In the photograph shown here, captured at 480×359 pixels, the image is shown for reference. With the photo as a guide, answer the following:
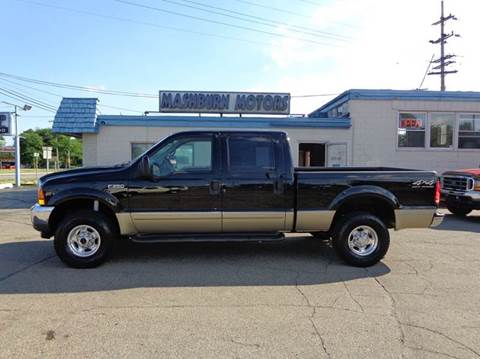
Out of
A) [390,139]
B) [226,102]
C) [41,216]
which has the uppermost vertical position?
[226,102]

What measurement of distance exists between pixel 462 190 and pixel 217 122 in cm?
859

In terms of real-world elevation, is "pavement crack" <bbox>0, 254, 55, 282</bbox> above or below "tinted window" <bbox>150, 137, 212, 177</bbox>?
below

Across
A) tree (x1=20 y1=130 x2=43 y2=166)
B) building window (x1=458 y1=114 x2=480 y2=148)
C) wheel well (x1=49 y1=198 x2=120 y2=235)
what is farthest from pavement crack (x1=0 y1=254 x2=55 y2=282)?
tree (x1=20 y1=130 x2=43 y2=166)

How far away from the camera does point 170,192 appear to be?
18.5ft

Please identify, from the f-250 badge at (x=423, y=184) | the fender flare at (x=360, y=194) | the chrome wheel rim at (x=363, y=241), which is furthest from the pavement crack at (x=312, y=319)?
the f-250 badge at (x=423, y=184)

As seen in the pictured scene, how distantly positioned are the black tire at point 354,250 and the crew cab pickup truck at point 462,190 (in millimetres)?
5789

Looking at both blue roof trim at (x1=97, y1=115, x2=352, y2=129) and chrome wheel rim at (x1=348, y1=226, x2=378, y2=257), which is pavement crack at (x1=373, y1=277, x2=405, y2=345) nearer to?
chrome wheel rim at (x1=348, y1=226, x2=378, y2=257)

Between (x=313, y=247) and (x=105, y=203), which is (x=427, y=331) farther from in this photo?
(x=105, y=203)

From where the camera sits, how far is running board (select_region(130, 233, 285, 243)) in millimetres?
5605

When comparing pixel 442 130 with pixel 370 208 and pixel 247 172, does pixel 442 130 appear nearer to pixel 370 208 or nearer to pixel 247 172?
pixel 370 208

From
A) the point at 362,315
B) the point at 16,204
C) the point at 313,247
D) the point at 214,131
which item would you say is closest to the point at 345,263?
the point at 313,247

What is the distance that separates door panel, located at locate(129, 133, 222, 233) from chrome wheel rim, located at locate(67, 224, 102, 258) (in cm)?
65

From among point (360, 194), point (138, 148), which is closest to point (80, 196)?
point (360, 194)

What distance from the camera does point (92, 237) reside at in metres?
5.66
